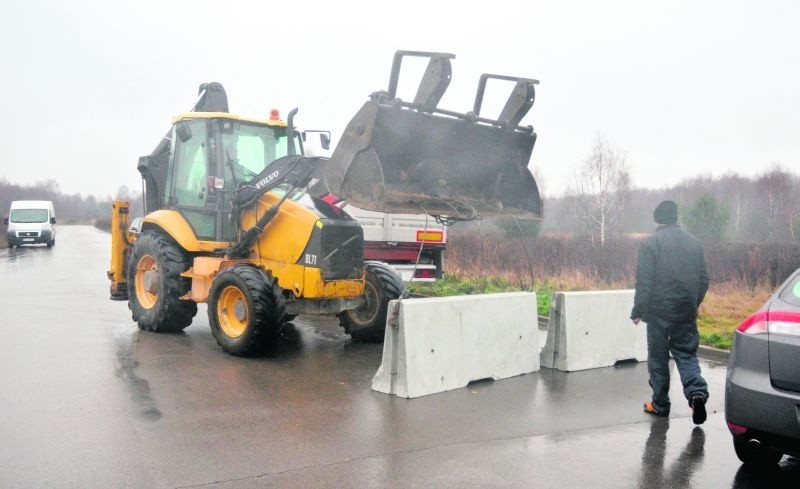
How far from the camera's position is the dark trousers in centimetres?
595

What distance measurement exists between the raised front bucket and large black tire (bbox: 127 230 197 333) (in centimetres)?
314

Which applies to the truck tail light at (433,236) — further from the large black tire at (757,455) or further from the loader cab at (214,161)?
the large black tire at (757,455)

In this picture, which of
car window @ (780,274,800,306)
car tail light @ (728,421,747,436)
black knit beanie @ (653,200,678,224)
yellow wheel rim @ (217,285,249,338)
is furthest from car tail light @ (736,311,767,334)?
yellow wheel rim @ (217,285,249,338)

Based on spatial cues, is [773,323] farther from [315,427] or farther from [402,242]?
[402,242]

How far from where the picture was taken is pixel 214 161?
29.4 ft

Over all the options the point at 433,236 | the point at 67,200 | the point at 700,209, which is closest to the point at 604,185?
the point at 700,209

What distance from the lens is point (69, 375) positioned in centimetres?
707

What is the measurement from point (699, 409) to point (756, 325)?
1.47 meters

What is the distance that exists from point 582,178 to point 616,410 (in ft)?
116

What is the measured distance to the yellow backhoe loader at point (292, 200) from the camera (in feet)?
23.0

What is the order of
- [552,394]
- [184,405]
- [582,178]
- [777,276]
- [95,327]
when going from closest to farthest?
[184,405] → [552,394] → [95,327] → [777,276] → [582,178]

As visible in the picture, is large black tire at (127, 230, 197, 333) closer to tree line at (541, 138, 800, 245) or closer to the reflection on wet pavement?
the reflection on wet pavement

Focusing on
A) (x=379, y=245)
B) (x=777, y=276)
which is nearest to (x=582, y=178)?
(x=777, y=276)

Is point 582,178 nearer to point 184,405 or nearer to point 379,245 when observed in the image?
point 379,245
